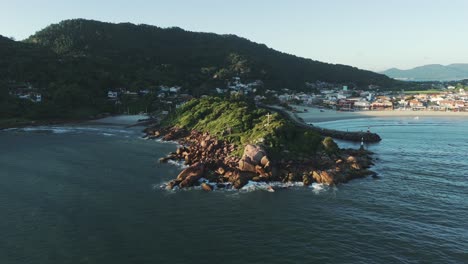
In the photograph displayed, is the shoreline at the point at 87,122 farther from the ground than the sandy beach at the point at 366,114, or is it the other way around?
the sandy beach at the point at 366,114

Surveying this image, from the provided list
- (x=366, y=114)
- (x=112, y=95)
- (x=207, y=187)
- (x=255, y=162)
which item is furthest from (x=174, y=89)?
(x=207, y=187)

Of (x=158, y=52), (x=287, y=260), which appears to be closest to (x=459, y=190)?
(x=287, y=260)

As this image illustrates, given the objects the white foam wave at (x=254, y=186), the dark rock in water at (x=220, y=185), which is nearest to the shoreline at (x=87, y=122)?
the white foam wave at (x=254, y=186)

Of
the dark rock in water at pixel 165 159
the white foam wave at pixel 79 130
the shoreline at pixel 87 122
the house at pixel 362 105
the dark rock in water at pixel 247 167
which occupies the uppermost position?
the house at pixel 362 105

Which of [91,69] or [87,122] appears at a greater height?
[91,69]

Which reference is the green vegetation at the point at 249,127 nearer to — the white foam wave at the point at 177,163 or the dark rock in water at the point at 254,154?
the dark rock in water at the point at 254,154

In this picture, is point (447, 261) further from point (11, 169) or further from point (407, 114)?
point (407, 114)

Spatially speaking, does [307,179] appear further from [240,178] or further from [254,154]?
[240,178]
